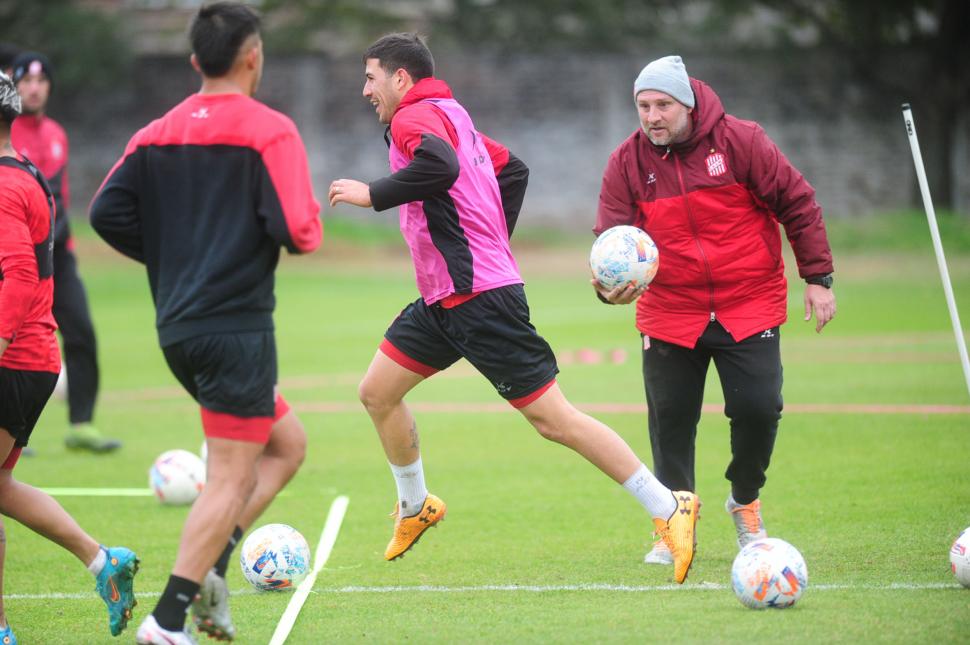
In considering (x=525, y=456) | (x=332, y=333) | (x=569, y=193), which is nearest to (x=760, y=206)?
(x=525, y=456)

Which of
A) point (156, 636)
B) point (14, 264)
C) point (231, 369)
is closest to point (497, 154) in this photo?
point (231, 369)

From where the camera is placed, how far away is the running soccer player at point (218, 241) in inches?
190

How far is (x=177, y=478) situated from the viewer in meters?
8.62

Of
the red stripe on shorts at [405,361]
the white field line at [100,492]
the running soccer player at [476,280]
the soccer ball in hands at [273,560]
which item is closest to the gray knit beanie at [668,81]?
the running soccer player at [476,280]

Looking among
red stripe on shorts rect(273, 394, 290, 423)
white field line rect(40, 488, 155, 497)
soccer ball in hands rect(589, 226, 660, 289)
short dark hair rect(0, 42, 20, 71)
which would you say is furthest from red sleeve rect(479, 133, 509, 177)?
short dark hair rect(0, 42, 20, 71)

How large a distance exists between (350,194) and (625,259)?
4.63 feet

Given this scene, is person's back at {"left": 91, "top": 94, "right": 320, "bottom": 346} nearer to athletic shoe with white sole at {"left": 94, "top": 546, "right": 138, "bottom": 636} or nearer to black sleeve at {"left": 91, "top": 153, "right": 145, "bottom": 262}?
black sleeve at {"left": 91, "top": 153, "right": 145, "bottom": 262}

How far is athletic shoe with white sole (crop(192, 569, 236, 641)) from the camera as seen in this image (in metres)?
4.93

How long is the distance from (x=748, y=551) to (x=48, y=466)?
638cm

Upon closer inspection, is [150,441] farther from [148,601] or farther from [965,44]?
[965,44]

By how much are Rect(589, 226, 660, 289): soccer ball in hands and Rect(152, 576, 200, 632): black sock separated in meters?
2.50

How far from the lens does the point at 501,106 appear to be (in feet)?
113

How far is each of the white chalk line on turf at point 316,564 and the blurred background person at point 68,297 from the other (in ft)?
9.63

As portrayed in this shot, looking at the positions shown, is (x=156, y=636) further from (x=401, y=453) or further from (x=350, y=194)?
(x=401, y=453)
